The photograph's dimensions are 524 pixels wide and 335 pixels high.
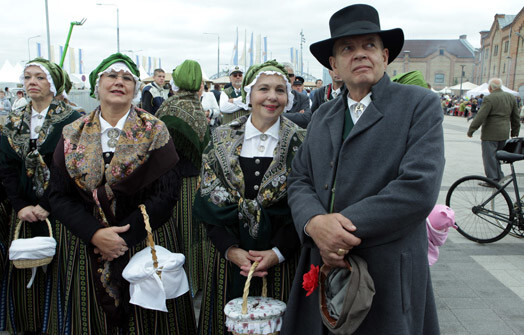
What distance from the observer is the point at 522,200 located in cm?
519

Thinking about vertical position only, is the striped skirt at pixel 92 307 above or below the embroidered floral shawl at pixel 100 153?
below

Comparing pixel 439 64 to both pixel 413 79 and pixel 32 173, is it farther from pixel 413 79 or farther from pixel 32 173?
pixel 32 173

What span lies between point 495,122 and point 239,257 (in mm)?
7325

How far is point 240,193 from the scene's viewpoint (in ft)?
8.20

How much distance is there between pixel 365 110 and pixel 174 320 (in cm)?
185

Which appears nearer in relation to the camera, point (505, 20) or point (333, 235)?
point (333, 235)

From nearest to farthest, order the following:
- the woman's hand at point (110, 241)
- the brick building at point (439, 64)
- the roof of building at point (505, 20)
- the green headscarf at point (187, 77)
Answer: the woman's hand at point (110, 241) < the green headscarf at point (187, 77) < the roof of building at point (505, 20) < the brick building at point (439, 64)

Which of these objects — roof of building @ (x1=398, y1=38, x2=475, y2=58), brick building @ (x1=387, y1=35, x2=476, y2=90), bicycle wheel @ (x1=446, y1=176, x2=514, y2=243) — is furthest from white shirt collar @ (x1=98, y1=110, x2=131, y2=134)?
roof of building @ (x1=398, y1=38, x2=475, y2=58)

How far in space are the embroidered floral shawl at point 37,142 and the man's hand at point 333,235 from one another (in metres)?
2.19

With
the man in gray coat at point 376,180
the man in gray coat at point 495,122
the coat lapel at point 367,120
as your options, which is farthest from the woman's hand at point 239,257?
the man in gray coat at point 495,122

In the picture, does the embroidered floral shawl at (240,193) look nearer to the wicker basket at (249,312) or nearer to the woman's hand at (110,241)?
the wicker basket at (249,312)

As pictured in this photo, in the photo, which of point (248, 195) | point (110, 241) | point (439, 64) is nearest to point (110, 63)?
point (110, 241)

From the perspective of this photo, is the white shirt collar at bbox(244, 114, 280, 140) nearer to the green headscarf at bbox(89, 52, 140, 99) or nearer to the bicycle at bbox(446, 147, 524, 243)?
the green headscarf at bbox(89, 52, 140, 99)

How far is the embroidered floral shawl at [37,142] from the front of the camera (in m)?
3.17
